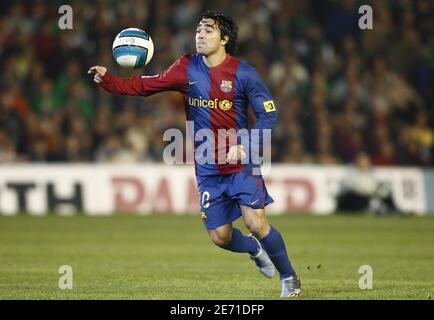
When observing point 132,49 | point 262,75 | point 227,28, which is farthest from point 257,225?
point 262,75

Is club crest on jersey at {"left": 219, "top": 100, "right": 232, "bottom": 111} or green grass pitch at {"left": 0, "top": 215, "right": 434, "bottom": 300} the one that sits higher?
club crest on jersey at {"left": 219, "top": 100, "right": 232, "bottom": 111}

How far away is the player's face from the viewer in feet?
29.1

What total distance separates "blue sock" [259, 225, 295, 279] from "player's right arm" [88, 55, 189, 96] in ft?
4.90

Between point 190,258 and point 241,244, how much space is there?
11.7 ft

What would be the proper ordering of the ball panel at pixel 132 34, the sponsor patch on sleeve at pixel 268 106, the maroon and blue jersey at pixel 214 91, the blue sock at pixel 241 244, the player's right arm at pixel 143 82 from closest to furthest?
the sponsor patch on sleeve at pixel 268 106, the maroon and blue jersey at pixel 214 91, the player's right arm at pixel 143 82, the ball panel at pixel 132 34, the blue sock at pixel 241 244

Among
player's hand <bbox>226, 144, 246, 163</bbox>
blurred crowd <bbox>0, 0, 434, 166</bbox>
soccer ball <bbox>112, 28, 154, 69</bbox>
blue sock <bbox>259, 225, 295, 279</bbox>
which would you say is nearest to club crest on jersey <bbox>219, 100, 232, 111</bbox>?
player's hand <bbox>226, 144, 246, 163</bbox>

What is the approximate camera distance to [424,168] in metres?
21.1

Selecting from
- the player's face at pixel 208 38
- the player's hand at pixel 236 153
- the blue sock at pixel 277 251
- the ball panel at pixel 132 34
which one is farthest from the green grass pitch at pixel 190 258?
the ball panel at pixel 132 34

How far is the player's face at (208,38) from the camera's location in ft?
29.1

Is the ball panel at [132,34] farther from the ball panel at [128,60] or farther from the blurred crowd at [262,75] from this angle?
the blurred crowd at [262,75]

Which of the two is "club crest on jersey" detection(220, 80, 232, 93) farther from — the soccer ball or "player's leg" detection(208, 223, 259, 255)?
"player's leg" detection(208, 223, 259, 255)

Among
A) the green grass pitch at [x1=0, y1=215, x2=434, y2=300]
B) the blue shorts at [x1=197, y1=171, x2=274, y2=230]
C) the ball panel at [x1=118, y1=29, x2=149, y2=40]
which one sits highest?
the ball panel at [x1=118, y1=29, x2=149, y2=40]

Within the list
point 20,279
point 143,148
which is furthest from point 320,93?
point 20,279

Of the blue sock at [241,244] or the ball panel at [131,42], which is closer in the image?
the ball panel at [131,42]
